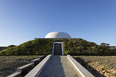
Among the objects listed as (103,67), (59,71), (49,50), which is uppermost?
(49,50)

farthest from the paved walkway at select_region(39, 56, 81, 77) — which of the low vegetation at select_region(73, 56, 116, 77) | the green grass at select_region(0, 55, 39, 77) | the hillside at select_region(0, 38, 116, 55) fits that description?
the hillside at select_region(0, 38, 116, 55)

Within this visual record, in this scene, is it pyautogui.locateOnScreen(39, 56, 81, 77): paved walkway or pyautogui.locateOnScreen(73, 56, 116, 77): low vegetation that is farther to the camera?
pyautogui.locateOnScreen(73, 56, 116, 77): low vegetation

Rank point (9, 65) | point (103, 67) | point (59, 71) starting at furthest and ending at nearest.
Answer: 1. point (9, 65)
2. point (103, 67)
3. point (59, 71)

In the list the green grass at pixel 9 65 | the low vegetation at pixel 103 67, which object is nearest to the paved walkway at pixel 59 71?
the low vegetation at pixel 103 67

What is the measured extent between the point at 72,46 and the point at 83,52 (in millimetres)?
3491

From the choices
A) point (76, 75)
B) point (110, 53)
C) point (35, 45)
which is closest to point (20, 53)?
point (35, 45)

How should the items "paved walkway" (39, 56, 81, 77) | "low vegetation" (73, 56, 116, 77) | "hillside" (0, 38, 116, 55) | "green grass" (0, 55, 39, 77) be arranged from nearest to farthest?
"paved walkway" (39, 56, 81, 77) → "low vegetation" (73, 56, 116, 77) → "green grass" (0, 55, 39, 77) → "hillside" (0, 38, 116, 55)

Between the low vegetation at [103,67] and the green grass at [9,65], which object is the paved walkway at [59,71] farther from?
the green grass at [9,65]

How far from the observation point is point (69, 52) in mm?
17094

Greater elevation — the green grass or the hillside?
the hillside

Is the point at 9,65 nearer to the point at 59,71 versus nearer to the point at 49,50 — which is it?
the point at 59,71

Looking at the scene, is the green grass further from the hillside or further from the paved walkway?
the hillside

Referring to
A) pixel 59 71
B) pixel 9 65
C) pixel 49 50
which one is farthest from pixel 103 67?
pixel 49 50

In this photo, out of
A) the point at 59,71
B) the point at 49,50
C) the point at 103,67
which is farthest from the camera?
the point at 49,50
